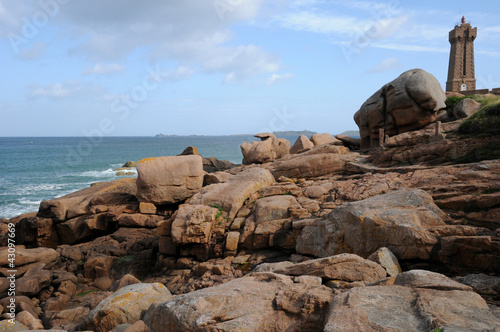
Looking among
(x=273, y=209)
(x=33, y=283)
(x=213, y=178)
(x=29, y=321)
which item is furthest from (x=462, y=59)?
(x=29, y=321)

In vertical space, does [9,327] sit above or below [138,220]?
below

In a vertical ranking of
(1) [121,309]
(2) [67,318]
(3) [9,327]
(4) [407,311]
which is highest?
(4) [407,311]

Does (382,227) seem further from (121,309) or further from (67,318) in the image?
(67,318)

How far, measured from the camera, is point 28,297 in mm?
12164

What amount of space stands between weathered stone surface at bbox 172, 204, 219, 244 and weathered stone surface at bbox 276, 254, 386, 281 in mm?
5993

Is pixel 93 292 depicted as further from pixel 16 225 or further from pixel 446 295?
pixel 446 295

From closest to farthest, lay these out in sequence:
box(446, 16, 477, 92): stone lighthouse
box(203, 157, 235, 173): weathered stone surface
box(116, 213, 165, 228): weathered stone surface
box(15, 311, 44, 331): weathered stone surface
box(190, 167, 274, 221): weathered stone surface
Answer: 1. box(15, 311, 44, 331): weathered stone surface
2. box(190, 167, 274, 221): weathered stone surface
3. box(116, 213, 165, 228): weathered stone surface
4. box(203, 157, 235, 173): weathered stone surface
5. box(446, 16, 477, 92): stone lighthouse

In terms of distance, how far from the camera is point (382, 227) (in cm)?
920

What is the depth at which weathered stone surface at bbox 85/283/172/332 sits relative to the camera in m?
7.74

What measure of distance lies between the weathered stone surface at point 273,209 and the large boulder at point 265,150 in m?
15.2

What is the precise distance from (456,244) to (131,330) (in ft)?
25.6

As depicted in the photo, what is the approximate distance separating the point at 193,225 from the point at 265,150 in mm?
16804

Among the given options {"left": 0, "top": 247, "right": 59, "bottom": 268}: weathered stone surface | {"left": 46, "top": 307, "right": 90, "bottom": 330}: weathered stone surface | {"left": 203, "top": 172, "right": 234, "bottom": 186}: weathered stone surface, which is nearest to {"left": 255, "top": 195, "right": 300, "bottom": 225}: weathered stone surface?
{"left": 46, "top": 307, "right": 90, "bottom": 330}: weathered stone surface

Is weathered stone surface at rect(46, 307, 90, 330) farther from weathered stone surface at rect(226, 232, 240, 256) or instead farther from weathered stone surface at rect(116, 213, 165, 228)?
weathered stone surface at rect(116, 213, 165, 228)
